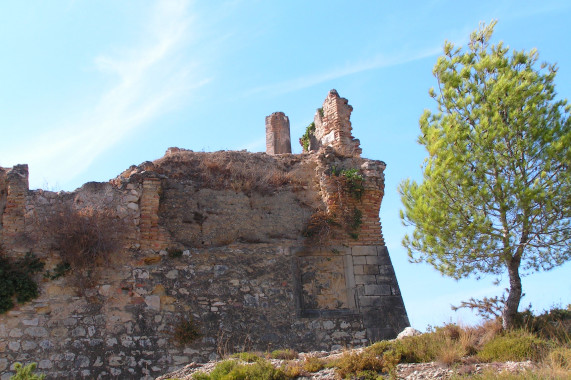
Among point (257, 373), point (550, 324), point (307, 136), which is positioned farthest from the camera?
point (307, 136)

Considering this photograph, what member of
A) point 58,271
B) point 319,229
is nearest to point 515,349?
point 319,229

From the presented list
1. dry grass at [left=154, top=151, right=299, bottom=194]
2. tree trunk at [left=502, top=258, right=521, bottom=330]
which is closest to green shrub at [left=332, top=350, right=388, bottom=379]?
tree trunk at [left=502, top=258, right=521, bottom=330]

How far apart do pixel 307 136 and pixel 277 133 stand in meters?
2.12

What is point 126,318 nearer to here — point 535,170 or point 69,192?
point 69,192

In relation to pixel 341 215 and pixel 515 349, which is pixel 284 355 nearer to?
pixel 515 349

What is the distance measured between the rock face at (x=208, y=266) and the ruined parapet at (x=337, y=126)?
1.23 m

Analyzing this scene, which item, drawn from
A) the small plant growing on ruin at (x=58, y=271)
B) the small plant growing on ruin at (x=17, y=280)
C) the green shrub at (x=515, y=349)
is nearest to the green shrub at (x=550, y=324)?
the green shrub at (x=515, y=349)

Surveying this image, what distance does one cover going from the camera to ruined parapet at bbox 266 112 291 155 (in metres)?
21.5

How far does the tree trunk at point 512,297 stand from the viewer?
1158cm

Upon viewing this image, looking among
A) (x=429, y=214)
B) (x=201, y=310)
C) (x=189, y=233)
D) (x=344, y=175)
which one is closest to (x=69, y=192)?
(x=189, y=233)

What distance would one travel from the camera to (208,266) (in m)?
14.1

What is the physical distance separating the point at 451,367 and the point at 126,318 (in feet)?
20.3

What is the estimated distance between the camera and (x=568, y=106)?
1191cm

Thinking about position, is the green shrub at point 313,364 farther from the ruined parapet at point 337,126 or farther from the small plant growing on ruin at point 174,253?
the ruined parapet at point 337,126
